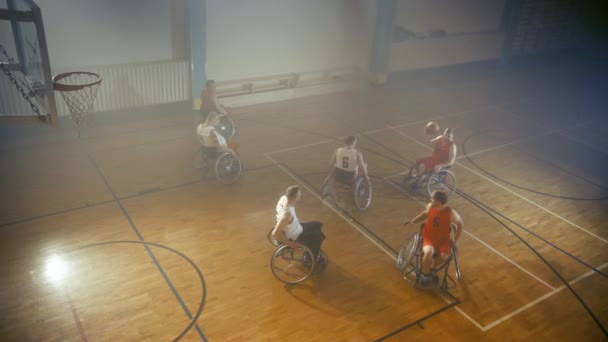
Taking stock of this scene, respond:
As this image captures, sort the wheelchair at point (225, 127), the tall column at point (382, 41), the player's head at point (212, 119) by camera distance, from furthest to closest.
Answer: the tall column at point (382, 41) < the wheelchair at point (225, 127) < the player's head at point (212, 119)

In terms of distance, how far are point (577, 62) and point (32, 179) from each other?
17.5 meters

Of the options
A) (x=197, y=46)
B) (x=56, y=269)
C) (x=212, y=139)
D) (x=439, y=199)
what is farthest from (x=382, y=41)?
(x=56, y=269)

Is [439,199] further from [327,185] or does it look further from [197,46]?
[197,46]

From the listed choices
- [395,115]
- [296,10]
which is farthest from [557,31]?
[296,10]

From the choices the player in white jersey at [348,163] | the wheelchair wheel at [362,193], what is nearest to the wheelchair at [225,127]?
the player in white jersey at [348,163]

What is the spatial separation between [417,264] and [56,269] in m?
4.24

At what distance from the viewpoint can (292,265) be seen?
246 inches

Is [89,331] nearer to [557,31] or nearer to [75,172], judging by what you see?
[75,172]

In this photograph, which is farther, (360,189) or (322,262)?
(360,189)

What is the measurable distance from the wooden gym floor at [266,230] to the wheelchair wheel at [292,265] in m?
0.11

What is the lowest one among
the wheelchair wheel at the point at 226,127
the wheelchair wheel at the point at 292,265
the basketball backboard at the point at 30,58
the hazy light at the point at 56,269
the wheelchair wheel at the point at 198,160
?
the hazy light at the point at 56,269

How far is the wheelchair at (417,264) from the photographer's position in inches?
230

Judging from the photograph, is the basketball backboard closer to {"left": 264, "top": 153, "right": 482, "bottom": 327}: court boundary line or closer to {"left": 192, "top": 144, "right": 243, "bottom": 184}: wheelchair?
{"left": 192, "top": 144, "right": 243, "bottom": 184}: wheelchair

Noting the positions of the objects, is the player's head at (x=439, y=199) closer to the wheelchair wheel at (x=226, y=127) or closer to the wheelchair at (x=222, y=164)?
the wheelchair at (x=222, y=164)
